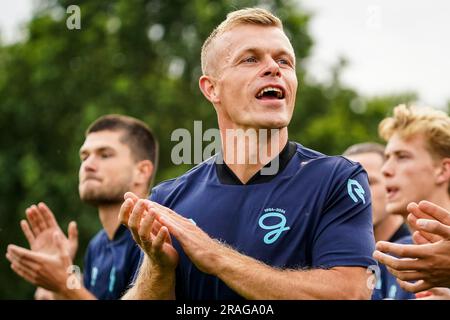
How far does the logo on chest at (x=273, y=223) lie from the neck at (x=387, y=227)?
3.62 m

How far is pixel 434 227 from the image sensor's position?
13.1ft

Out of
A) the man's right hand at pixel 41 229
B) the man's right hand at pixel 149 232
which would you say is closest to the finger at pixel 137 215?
the man's right hand at pixel 149 232

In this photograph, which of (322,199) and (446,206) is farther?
(446,206)

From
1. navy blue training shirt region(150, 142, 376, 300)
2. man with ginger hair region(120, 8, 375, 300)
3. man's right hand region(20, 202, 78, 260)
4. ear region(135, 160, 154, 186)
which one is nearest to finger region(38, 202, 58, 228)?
man's right hand region(20, 202, 78, 260)

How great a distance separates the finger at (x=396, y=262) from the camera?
4.05 m

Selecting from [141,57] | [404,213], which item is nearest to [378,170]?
[404,213]

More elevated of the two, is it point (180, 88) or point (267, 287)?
point (180, 88)

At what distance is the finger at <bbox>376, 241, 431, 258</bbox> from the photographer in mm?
4020

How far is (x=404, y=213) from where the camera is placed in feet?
22.5

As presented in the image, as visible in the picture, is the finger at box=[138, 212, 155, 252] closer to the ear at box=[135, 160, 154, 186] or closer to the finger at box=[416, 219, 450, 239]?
the finger at box=[416, 219, 450, 239]
